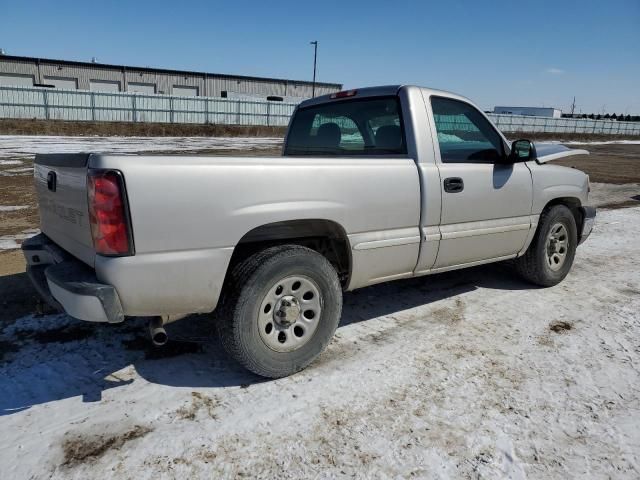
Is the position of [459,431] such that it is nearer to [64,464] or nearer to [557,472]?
[557,472]

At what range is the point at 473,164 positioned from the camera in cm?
396

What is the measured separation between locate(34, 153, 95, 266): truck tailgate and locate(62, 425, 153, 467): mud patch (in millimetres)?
896

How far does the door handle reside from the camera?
3.69m

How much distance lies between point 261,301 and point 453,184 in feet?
5.85

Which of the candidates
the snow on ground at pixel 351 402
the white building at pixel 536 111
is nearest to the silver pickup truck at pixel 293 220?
the snow on ground at pixel 351 402

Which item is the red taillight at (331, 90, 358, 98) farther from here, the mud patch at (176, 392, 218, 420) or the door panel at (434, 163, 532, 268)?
the mud patch at (176, 392, 218, 420)

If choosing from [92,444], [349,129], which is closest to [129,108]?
[349,129]

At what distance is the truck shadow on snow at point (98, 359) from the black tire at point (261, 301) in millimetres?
208

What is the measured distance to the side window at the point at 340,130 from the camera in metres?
4.09

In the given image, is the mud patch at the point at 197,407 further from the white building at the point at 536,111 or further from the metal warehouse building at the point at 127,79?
the white building at the point at 536,111

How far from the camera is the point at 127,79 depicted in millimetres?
50500

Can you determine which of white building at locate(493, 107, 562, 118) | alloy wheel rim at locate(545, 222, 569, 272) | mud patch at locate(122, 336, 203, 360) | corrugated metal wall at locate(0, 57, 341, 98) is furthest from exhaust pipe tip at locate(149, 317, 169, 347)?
white building at locate(493, 107, 562, 118)

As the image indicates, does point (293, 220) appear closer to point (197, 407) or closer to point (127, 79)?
point (197, 407)

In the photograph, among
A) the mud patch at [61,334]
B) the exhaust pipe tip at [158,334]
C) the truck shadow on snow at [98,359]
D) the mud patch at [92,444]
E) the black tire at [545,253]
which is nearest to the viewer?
the mud patch at [92,444]
